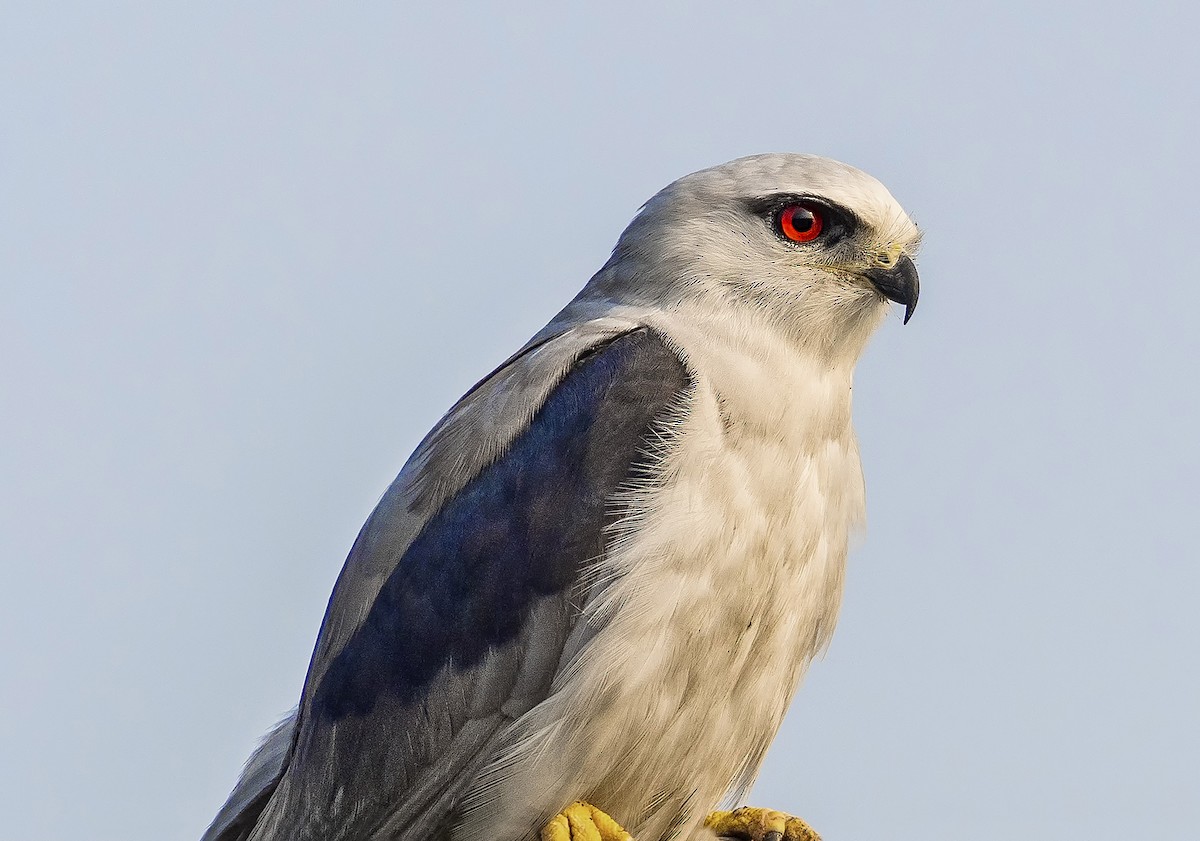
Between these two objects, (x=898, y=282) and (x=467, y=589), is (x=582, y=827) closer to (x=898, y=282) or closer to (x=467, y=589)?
(x=467, y=589)

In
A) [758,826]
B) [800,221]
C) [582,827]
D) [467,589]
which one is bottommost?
[758,826]

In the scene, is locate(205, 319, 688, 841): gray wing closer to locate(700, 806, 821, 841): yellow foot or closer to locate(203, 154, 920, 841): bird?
locate(203, 154, 920, 841): bird

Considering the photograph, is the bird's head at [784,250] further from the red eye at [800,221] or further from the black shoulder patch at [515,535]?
the black shoulder patch at [515,535]

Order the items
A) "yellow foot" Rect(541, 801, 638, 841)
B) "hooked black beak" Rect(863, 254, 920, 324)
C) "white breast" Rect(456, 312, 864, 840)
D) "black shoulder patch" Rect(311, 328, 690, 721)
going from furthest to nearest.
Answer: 1. "hooked black beak" Rect(863, 254, 920, 324)
2. "black shoulder patch" Rect(311, 328, 690, 721)
3. "yellow foot" Rect(541, 801, 638, 841)
4. "white breast" Rect(456, 312, 864, 840)

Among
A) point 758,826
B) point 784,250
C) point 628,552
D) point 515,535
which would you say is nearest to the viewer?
point 628,552

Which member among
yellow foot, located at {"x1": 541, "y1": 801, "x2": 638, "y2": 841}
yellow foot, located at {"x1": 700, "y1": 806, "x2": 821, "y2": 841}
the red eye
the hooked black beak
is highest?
the red eye

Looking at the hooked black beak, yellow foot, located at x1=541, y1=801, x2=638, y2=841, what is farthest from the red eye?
yellow foot, located at x1=541, y1=801, x2=638, y2=841

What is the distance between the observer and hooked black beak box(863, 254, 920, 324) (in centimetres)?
598

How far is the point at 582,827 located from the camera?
5191mm

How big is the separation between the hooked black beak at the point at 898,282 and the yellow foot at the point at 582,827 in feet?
7.38

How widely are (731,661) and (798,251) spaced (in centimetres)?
162

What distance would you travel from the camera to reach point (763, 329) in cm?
570

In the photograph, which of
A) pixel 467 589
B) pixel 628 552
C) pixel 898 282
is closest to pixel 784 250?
pixel 898 282

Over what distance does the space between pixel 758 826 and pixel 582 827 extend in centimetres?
121
